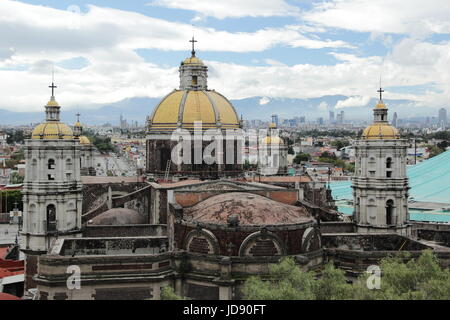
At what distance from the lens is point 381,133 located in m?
35.7

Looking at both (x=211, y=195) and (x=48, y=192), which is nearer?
(x=211, y=195)

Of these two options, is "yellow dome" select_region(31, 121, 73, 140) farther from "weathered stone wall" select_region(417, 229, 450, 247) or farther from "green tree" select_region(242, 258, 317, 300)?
"weathered stone wall" select_region(417, 229, 450, 247)

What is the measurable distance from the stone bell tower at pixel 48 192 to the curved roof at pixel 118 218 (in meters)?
1.66

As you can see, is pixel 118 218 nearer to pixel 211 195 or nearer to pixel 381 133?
pixel 211 195

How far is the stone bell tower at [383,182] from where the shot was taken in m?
35.4

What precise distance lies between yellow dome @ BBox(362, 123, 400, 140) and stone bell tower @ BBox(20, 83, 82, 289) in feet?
62.3

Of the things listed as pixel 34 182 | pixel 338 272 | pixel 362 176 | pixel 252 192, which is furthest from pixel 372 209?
pixel 34 182

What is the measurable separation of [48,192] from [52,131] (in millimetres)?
3825

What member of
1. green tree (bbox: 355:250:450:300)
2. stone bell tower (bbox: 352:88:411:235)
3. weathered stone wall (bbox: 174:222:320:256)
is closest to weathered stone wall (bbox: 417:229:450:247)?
stone bell tower (bbox: 352:88:411:235)

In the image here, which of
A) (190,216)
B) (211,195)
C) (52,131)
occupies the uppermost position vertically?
(52,131)

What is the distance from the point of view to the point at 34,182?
109 ft

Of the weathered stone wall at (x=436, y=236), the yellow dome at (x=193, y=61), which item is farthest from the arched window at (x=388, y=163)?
the yellow dome at (x=193, y=61)

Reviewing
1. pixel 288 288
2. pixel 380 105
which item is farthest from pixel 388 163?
pixel 288 288

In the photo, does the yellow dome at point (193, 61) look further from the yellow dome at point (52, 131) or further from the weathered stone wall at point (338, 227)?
the weathered stone wall at point (338, 227)
